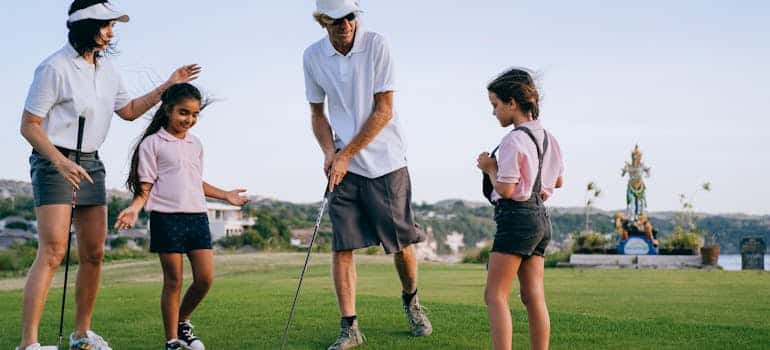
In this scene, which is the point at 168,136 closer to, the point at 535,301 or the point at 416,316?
the point at 416,316

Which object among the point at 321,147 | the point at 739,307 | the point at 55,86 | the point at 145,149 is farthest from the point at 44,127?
the point at 739,307

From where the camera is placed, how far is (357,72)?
551cm

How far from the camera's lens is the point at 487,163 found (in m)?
4.41

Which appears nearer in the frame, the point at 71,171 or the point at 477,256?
the point at 71,171

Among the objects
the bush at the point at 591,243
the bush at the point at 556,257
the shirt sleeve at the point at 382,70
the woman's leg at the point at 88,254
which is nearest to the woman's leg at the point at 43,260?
the woman's leg at the point at 88,254

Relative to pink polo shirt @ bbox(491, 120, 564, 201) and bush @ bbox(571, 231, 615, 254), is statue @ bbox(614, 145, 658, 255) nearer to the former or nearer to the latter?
bush @ bbox(571, 231, 615, 254)

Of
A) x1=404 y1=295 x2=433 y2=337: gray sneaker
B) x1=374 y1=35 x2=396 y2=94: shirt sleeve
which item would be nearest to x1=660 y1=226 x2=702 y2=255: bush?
x1=404 y1=295 x2=433 y2=337: gray sneaker

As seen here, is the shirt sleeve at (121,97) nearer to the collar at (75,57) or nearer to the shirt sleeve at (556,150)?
the collar at (75,57)

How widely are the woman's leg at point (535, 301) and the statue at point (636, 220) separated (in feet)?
61.5

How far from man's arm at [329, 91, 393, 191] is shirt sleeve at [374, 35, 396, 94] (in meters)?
0.04

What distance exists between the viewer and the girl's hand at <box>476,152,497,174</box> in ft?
14.5

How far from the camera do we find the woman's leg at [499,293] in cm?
424

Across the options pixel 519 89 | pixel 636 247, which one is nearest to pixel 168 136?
pixel 519 89

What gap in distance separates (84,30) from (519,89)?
2.54 m
